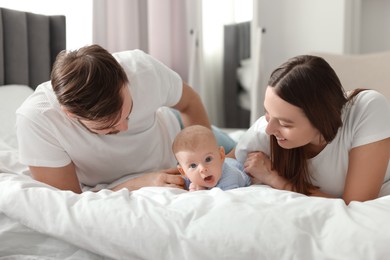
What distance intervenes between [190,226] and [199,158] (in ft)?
1.42

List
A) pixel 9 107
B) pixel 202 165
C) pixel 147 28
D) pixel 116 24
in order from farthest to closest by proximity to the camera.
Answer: pixel 147 28
pixel 116 24
pixel 9 107
pixel 202 165

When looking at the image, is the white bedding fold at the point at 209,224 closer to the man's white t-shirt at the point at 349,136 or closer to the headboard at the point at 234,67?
the man's white t-shirt at the point at 349,136

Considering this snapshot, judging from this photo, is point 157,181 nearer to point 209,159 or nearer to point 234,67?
point 209,159

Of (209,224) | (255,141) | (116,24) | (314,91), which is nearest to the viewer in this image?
(209,224)

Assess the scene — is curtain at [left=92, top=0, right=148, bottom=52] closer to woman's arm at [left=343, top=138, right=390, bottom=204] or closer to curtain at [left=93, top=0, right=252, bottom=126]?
curtain at [left=93, top=0, right=252, bottom=126]

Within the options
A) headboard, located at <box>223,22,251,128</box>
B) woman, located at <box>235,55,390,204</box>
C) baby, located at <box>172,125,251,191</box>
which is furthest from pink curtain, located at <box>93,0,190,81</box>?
woman, located at <box>235,55,390,204</box>

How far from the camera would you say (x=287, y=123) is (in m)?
1.25

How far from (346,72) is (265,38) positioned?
1.04m

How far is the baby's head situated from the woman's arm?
367mm

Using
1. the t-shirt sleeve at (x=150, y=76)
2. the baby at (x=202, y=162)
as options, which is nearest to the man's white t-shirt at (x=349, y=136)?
the baby at (x=202, y=162)

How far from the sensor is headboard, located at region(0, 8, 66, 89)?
8.30ft

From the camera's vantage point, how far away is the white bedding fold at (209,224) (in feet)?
3.01

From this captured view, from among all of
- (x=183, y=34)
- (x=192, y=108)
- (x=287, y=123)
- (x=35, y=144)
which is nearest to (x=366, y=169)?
(x=287, y=123)

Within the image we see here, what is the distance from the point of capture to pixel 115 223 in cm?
102
